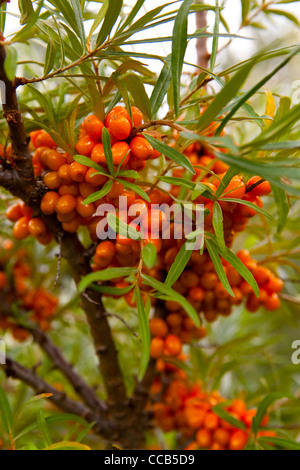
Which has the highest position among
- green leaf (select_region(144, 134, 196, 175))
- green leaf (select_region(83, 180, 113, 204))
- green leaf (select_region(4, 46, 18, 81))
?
green leaf (select_region(4, 46, 18, 81))

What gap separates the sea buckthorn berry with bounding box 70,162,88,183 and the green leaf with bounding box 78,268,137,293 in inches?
4.9

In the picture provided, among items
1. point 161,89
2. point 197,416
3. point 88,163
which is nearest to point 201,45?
point 161,89

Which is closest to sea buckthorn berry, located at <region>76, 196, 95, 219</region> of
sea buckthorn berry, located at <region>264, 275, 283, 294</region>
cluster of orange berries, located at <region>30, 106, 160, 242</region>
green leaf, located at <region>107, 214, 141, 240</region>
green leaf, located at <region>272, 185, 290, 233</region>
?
cluster of orange berries, located at <region>30, 106, 160, 242</region>

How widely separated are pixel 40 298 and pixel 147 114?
59 centimetres

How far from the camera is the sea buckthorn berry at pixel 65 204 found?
49cm

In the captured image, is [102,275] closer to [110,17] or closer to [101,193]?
[101,193]

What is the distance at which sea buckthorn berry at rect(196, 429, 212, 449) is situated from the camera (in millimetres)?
729

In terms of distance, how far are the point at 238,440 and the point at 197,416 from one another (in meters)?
0.09

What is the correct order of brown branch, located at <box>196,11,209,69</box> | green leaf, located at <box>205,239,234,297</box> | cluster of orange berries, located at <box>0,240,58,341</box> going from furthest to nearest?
cluster of orange berries, located at <box>0,240,58,341</box> → brown branch, located at <box>196,11,209,69</box> → green leaf, located at <box>205,239,234,297</box>

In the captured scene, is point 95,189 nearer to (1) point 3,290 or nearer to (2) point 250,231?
(2) point 250,231

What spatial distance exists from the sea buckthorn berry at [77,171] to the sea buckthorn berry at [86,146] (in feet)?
0.05

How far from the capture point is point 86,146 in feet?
1.49

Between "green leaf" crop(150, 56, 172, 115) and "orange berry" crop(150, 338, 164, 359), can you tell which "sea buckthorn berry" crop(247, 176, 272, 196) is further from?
"orange berry" crop(150, 338, 164, 359)

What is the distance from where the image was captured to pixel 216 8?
436 millimetres
